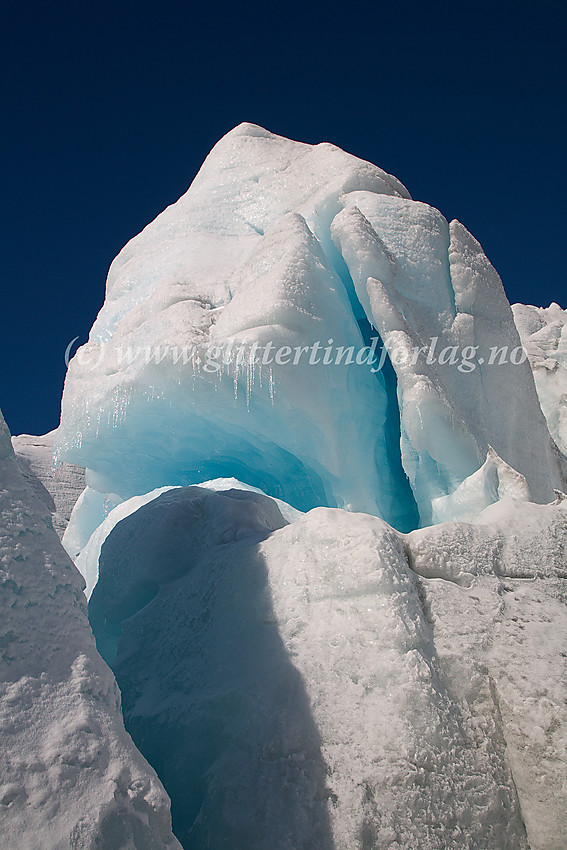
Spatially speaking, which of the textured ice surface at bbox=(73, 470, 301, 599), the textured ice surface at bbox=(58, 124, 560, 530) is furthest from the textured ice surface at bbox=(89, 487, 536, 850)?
the textured ice surface at bbox=(73, 470, 301, 599)

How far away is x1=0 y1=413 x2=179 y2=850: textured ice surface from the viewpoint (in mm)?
1522

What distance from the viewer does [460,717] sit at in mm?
2490

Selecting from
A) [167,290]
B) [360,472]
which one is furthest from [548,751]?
[167,290]

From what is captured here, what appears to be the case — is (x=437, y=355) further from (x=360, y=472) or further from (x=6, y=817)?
(x=6, y=817)

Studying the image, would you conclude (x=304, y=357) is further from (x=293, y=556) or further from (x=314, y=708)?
(x=314, y=708)

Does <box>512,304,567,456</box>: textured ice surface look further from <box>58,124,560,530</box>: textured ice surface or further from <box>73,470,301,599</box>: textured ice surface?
<box>73,470,301,599</box>: textured ice surface

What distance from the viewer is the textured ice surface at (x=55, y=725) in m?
1.52

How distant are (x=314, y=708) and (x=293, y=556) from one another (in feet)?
2.90

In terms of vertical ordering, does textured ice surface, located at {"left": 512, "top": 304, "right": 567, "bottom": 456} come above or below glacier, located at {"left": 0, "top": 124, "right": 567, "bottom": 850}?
above

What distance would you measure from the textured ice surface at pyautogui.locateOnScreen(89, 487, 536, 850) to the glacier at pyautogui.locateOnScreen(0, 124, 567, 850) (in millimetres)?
11

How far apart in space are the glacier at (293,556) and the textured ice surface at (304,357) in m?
0.03

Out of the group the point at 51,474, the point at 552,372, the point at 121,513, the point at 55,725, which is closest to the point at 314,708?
the point at 55,725

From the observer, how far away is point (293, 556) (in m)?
3.29

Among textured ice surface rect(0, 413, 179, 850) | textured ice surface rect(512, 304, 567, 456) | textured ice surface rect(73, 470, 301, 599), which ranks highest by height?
textured ice surface rect(512, 304, 567, 456)
